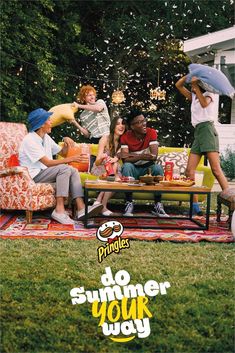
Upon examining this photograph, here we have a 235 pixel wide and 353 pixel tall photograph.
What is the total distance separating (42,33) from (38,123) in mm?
6950

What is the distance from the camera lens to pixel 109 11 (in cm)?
1373

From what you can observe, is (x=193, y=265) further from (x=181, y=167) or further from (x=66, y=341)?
(x=181, y=167)

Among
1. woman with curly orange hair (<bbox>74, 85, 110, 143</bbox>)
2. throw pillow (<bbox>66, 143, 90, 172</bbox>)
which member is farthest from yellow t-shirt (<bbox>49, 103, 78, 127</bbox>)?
throw pillow (<bbox>66, 143, 90, 172</bbox>)

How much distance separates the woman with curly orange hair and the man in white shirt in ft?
4.34

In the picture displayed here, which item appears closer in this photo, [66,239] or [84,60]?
[66,239]

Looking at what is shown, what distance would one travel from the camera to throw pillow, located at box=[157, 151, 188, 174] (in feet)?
19.6

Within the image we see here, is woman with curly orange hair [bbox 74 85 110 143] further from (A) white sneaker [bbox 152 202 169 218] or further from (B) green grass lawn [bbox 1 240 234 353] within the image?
(B) green grass lawn [bbox 1 240 234 353]

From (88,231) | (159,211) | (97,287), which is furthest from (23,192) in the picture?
(97,287)

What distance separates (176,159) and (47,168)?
1782 millimetres

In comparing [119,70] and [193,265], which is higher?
[119,70]

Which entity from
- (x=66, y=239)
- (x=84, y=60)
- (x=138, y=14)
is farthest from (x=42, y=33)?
(x=66, y=239)

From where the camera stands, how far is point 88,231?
430 centimetres

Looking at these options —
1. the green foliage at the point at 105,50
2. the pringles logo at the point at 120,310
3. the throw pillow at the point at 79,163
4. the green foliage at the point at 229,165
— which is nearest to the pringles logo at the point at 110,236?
the pringles logo at the point at 120,310

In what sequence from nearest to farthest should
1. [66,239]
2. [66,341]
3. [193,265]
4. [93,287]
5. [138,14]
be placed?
[66,341]
[93,287]
[193,265]
[66,239]
[138,14]
